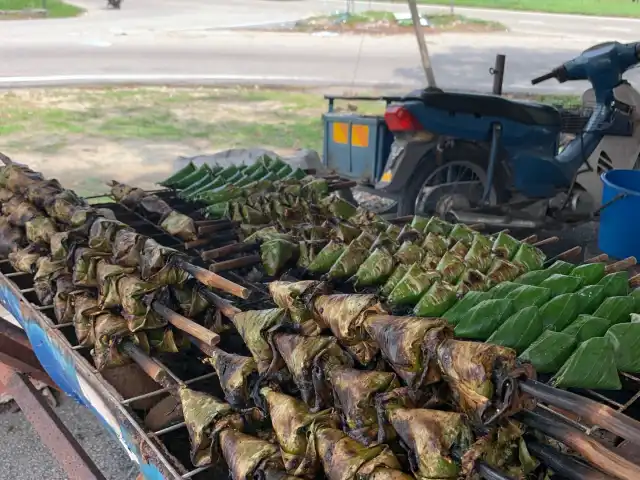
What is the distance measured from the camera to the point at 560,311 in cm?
207

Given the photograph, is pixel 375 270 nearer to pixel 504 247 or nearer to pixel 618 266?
pixel 504 247

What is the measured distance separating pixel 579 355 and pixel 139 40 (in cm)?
2184

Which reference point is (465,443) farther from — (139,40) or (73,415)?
(139,40)

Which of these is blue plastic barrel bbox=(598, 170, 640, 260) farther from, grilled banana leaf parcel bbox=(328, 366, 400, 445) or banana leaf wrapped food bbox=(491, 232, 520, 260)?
grilled banana leaf parcel bbox=(328, 366, 400, 445)

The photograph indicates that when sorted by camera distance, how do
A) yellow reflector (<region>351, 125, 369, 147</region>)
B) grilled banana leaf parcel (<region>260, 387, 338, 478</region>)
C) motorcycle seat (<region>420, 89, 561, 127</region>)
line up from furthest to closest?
yellow reflector (<region>351, 125, 369, 147</region>) → motorcycle seat (<region>420, 89, 561, 127</region>) → grilled banana leaf parcel (<region>260, 387, 338, 478</region>)

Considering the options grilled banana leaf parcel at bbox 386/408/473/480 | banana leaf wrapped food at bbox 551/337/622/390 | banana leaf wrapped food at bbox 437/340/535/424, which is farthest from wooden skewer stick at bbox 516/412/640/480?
banana leaf wrapped food at bbox 551/337/622/390

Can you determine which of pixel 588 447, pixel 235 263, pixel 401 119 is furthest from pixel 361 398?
pixel 401 119

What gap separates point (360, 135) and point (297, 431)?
14.0 ft

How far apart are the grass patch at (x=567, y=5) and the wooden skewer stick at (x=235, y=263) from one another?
110 ft

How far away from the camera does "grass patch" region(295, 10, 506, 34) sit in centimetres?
2542

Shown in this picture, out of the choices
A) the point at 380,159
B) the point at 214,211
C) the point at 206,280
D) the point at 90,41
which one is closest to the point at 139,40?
the point at 90,41

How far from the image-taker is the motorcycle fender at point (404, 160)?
5.11m

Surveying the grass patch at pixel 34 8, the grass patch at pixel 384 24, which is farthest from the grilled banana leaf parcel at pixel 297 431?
the grass patch at pixel 34 8

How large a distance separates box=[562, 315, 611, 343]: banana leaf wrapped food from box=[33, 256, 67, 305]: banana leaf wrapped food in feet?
7.19
